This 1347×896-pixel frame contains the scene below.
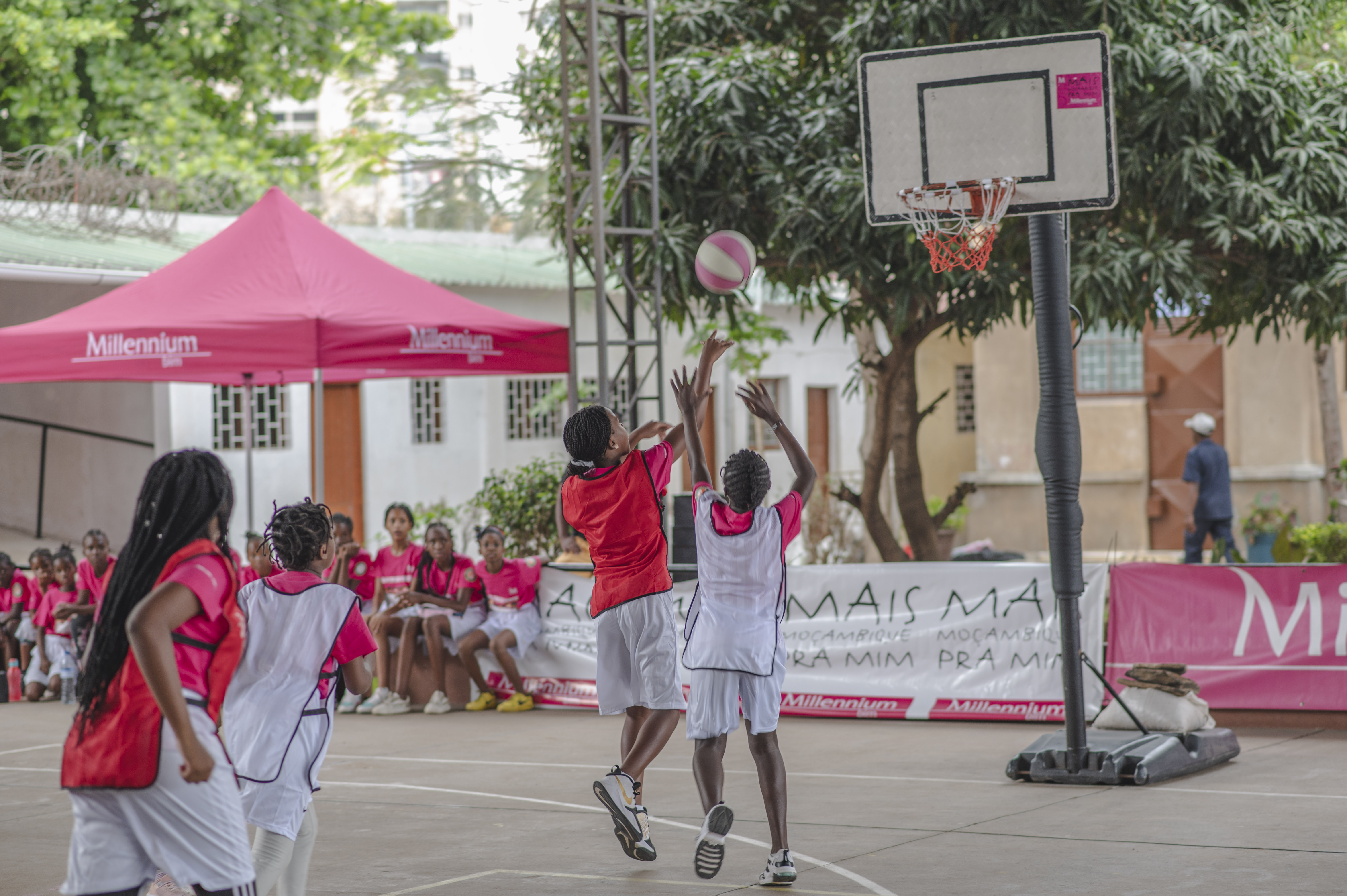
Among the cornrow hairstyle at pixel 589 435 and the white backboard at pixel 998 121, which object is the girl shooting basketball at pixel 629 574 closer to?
the cornrow hairstyle at pixel 589 435

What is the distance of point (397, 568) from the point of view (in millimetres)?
12969

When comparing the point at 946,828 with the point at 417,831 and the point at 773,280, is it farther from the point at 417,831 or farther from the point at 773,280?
the point at 773,280

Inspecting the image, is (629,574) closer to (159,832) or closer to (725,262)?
(725,262)

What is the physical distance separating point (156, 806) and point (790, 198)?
9.87 m

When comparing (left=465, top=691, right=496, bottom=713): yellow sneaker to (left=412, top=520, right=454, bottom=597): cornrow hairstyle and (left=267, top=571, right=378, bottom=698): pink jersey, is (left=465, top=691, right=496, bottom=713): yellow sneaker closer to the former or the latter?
(left=412, top=520, right=454, bottom=597): cornrow hairstyle

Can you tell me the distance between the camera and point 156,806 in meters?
3.86

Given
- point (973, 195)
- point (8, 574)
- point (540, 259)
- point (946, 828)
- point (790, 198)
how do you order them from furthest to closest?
1. point (540, 259)
2. point (8, 574)
3. point (790, 198)
4. point (973, 195)
5. point (946, 828)

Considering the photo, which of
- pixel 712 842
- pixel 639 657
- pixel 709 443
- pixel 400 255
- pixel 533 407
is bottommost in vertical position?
pixel 712 842

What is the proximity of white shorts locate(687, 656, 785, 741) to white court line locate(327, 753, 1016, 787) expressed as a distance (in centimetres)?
197

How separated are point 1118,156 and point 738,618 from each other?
7.58 meters

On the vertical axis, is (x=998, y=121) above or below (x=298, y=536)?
above

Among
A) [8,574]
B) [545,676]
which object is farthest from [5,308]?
[545,676]

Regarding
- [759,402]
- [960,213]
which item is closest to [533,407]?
[960,213]

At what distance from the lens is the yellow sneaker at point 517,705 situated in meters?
12.4
